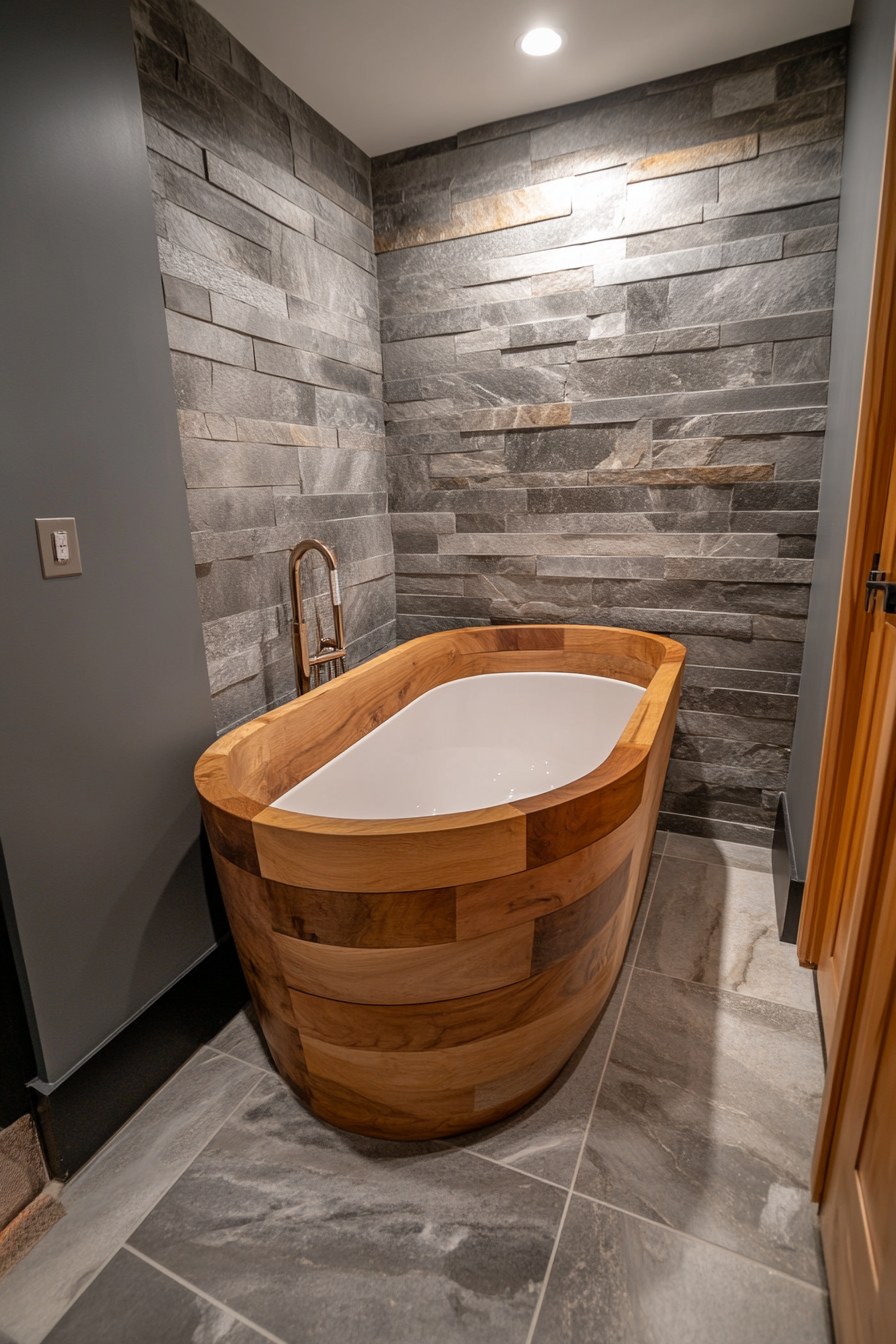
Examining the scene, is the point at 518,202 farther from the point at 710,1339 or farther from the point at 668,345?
the point at 710,1339

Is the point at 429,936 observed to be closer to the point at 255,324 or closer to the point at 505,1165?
the point at 505,1165

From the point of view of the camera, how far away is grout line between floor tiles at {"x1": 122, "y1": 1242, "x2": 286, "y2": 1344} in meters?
1.04

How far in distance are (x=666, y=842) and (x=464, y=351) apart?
6.39 ft

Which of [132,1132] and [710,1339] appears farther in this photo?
[132,1132]

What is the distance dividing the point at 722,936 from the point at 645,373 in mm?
1787

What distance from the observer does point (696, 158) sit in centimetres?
206

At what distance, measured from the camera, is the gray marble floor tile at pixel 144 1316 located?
3.40 ft

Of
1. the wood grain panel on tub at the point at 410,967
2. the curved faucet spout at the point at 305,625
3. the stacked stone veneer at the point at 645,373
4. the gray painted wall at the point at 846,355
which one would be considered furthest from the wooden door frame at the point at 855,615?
the curved faucet spout at the point at 305,625

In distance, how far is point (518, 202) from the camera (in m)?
2.30

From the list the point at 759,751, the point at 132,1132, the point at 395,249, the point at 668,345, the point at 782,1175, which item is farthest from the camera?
the point at 395,249

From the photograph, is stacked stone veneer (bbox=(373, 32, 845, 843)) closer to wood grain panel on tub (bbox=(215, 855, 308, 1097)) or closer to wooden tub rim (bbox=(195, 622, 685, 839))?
wooden tub rim (bbox=(195, 622, 685, 839))

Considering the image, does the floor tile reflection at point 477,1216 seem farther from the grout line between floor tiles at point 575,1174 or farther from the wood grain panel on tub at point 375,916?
the wood grain panel on tub at point 375,916

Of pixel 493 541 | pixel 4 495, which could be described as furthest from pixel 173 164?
pixel 493 541

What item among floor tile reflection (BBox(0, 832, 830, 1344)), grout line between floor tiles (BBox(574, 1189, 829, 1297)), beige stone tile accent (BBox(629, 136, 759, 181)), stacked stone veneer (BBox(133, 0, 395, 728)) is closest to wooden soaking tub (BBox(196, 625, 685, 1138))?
floor tile reflection (BBox(0, 832, 830, 1344))
